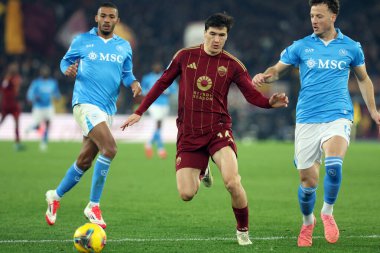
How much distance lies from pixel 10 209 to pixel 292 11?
105ft

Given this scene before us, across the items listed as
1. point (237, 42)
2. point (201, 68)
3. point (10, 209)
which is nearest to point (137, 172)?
point (10, 209)

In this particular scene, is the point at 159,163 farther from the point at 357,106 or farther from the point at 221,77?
the point at 357,106

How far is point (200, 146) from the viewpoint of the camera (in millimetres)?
10289

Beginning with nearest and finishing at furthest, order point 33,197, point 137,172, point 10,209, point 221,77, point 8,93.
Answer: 1. point 221,77
2. point 10,209
3. point 33,197
4. point 137,172
5. point 8,93

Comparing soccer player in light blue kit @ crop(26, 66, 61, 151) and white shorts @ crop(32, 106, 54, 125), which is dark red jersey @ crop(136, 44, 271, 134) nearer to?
soccer player in light blue kit @ crop(26, 66, 61, 151)

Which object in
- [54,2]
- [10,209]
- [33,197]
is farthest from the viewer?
[54,2]

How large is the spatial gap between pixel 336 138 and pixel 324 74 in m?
0.73

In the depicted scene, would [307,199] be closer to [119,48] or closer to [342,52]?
[342,52]

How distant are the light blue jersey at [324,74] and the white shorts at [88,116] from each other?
253 cm

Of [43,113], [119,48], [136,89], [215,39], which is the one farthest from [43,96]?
[215,39]

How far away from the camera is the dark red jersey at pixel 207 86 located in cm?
1024

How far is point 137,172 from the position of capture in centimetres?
2070

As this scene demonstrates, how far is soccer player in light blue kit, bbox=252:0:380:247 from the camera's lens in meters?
10.2

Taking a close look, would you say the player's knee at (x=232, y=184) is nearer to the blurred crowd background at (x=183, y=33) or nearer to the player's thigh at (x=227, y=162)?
the player's thigh at (x=227, y=162)
